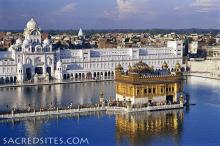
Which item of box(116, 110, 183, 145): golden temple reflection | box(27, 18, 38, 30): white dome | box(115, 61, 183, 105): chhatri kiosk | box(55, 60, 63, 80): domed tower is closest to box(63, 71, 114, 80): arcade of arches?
box(55, 60, 63, 80): domed tower

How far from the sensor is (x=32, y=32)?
1275 inches

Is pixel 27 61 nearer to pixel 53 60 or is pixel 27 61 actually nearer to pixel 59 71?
pixel 53 60

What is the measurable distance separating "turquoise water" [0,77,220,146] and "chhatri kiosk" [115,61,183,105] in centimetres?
98

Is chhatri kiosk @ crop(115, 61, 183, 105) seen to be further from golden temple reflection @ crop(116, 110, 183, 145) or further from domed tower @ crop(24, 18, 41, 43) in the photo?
domed tower @ crop(24, 18, 41, 43)

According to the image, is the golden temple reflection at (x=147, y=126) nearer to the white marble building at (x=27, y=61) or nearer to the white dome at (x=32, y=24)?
the white marble building at (x=27, y=61)

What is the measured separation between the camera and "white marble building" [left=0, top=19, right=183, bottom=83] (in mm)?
30078

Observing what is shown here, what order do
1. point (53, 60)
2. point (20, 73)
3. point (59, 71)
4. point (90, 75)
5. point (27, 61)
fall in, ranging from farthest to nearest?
1. point (90, 75)
2. point (53, 60)
3. point (59, 71)
4. point (27, 61)
5. point (20, 73)

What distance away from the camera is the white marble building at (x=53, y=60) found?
1184 inches

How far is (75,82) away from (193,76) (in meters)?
7.06

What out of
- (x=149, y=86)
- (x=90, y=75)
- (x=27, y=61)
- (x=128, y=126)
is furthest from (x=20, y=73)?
(x=128, y=126)

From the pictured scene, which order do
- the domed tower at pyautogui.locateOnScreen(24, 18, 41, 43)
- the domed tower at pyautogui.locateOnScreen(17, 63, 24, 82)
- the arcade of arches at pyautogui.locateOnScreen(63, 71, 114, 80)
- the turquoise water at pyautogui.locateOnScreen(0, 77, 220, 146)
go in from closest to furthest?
the turquoise water at pyautogui.locateOnScreen(0, 77, 220, 146) < the domed tower at pyautogui.locateOnScreen(17, 63, 24, 82) < the arcade of arches at pyautogui.locateOnScreen(63, 71, 114, 80) < the domed tower at pyautogui.locateOnScreen(24, 18, 41, 43)

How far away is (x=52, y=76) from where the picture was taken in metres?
31.0

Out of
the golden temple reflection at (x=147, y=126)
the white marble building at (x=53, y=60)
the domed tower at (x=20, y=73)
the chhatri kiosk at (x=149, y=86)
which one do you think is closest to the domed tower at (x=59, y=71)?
the white marble building at (x=53, y=60)

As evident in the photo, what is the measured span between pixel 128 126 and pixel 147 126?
0.56 metres
